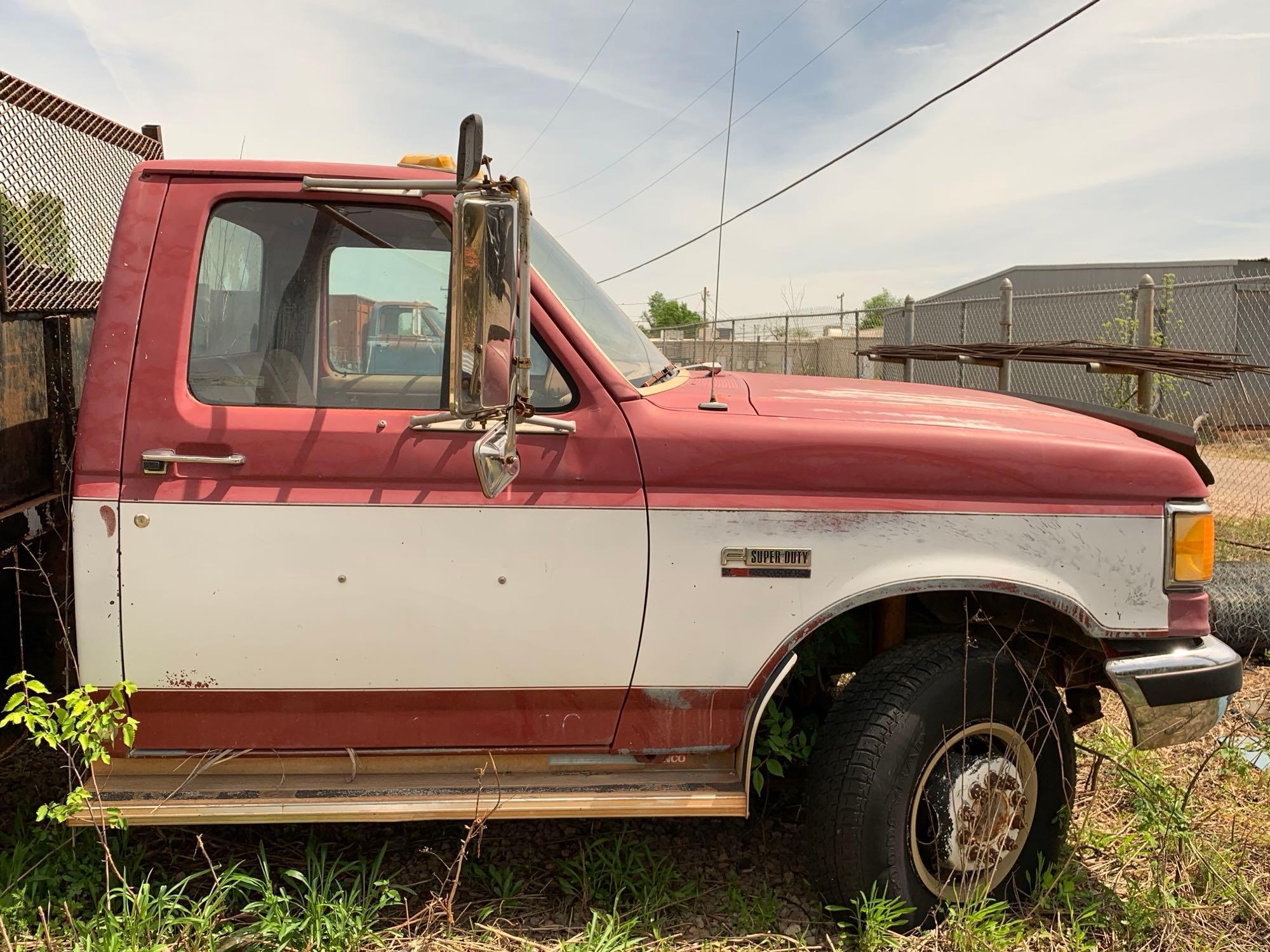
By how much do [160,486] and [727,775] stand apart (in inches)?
66.1

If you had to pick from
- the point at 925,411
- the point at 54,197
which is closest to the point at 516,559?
the point at 925,411

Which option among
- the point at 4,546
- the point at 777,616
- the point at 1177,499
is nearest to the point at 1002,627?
the point at 1177,499

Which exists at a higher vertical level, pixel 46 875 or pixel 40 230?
pixel 40 230

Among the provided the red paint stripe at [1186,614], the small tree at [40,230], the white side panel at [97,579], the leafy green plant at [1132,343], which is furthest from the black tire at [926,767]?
the leafy green plant at [1132,343]

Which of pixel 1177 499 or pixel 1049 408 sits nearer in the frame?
pixel 1177 499

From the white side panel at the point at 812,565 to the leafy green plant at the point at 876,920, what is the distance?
0.72 m

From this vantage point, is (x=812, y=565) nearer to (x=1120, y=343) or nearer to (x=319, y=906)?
(x=319, y=906)

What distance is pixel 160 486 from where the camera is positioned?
7.75 ft

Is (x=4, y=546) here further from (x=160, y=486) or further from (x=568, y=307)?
(x=568, y=307)

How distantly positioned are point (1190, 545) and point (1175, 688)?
0.40 m

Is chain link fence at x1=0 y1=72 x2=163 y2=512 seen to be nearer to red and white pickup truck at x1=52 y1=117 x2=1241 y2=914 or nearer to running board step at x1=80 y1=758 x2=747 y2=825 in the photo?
red and white pickup truck at x1=52 y1=117 x2=1241 y2=914

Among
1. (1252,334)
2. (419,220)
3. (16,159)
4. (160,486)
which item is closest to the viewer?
(160,486)

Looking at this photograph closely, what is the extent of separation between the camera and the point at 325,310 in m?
2.56

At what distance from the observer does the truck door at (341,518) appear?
2385 millimetres
